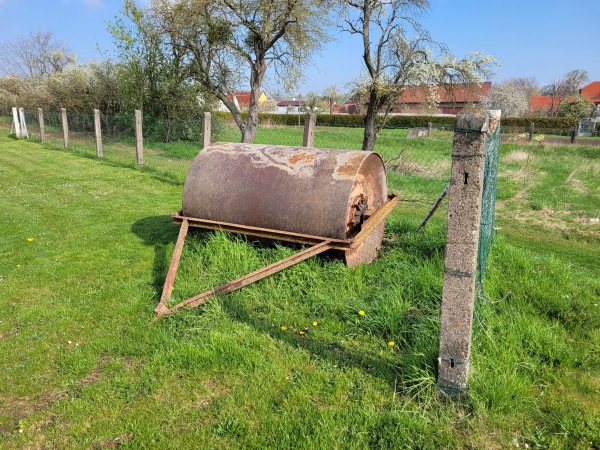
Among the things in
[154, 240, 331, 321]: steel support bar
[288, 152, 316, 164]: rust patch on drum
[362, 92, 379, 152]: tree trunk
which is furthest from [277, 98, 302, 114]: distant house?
[154, 240, 331, 321]: steel support bar

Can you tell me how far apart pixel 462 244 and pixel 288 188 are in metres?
2.43

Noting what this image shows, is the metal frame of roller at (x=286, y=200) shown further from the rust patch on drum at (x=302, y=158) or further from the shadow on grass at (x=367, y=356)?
the shadow on grass at (x=367, y=356)

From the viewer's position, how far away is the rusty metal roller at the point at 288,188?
15.5 feet

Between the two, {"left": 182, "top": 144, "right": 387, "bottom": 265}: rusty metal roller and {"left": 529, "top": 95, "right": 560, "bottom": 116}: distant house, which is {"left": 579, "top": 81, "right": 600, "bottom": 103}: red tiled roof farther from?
{"left": 182, "top": 144, "right": 387, "bottom": 265}: rusty metal roller

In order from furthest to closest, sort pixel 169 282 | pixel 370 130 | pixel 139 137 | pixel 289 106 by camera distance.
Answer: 1. pixel 289 106
2. pixel 370 130
3. pixel 139 137
4. pixel 169 282

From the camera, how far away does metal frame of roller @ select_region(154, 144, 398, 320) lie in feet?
15.2

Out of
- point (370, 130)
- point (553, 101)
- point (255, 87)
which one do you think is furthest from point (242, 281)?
point (553, 101)

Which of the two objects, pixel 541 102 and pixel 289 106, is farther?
pixel 289 106

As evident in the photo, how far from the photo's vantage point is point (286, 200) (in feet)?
15.9

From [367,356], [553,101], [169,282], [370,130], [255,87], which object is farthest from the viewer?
[553,101]

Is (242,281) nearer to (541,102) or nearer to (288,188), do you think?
(288,188)

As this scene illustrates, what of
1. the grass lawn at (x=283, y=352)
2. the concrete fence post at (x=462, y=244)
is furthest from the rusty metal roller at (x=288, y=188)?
the concrete fence post at (x=462, y=244)

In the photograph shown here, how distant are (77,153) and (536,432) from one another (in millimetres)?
18410

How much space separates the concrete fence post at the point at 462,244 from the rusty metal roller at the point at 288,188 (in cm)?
187
